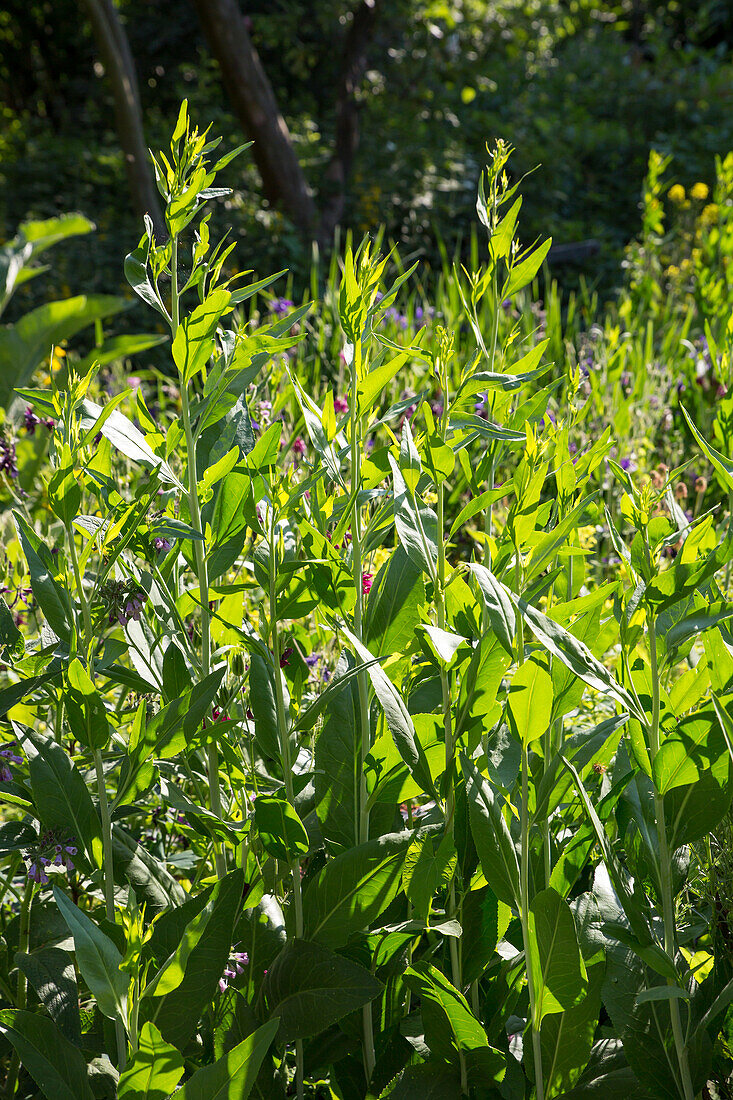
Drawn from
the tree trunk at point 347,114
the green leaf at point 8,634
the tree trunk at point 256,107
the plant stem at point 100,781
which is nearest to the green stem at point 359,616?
the plant stem at point 100,781

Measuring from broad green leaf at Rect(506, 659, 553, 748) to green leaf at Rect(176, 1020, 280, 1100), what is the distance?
1.11 ft

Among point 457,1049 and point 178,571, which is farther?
point 178,571

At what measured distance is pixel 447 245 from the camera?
7.73 meters

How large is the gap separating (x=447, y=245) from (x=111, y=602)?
7.22 m

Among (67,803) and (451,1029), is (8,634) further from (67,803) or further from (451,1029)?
(451,1029)

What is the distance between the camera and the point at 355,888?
38.4 inches

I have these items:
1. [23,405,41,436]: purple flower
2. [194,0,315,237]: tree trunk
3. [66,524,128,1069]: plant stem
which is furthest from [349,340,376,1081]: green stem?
[194,0,315,237]: tree trunk

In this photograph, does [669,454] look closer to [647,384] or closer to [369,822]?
[647,384]

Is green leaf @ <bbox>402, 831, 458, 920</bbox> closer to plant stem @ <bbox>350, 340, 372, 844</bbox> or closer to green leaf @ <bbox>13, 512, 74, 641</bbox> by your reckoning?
plant stem @ <bbox>350, 340, 372, 844</bbox>

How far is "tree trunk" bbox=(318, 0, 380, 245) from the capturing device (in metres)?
7.71

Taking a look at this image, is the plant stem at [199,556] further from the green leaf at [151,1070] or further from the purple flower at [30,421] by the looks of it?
the purple flower at [30,421]

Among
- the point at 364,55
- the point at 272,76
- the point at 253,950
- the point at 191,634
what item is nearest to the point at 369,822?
the point at 253,950

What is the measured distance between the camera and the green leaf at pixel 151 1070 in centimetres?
74

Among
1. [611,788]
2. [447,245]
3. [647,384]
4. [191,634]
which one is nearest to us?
[611,788]
